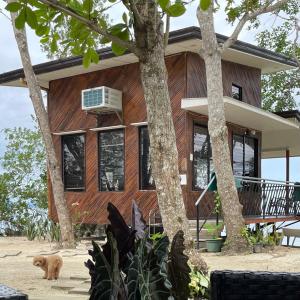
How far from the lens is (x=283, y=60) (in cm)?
1442

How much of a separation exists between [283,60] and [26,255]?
27.9ft

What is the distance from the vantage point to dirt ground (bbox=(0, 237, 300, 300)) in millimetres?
6225

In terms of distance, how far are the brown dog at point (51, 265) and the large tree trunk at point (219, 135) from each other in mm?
4131

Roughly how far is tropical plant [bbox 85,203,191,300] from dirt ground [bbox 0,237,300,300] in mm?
3331

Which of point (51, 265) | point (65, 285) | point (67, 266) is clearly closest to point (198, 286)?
point (65, 285)

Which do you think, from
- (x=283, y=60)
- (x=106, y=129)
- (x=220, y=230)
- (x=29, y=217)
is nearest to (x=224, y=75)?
(x=283, y=60)

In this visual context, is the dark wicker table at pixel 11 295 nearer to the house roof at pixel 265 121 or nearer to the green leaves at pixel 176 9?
the green leaves at pixel 176 9

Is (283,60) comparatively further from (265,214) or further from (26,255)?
(26,255)

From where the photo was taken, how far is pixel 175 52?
12.5 m

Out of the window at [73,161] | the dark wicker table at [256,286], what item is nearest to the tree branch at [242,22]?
the window at [73,161]

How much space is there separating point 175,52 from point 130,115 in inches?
78.4

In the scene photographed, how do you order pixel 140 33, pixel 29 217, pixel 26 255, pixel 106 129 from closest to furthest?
1. pixel 140 33
2. pixel 26 255
3. pixel 106 129
4. pixel 29 217

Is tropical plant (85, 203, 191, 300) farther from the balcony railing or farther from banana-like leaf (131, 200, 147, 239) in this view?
the balcony railing

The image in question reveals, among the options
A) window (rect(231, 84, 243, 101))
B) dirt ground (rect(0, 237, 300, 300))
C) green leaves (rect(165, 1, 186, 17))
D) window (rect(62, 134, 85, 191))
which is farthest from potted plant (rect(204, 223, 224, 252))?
green leaves (rect(165, 1, 186, 17))
